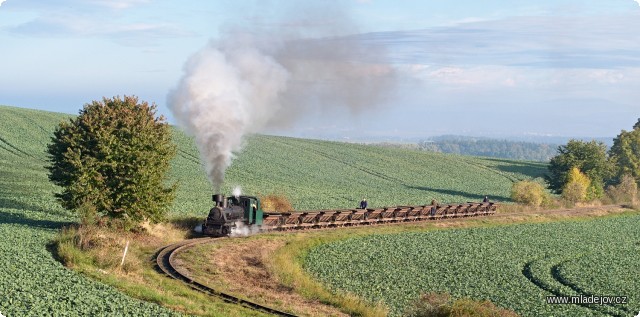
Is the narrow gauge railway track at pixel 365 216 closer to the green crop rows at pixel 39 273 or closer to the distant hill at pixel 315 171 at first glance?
the distant hill at pixel 315 171

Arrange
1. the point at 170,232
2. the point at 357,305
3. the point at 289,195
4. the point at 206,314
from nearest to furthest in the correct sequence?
the point at 206,314
the point at 357,305
the point at 170,232
the point at 289,195

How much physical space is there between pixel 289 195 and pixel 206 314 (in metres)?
47.1

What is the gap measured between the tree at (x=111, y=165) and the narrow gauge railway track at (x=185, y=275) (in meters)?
2.75

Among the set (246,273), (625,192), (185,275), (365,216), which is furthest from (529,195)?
(185,275)

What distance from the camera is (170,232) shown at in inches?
1671

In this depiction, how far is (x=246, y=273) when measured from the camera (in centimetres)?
3466

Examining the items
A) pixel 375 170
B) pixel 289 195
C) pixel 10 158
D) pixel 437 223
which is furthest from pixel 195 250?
pixel 375 170

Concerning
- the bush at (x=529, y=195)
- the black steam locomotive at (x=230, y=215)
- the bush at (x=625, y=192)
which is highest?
the bush at (x=625, y=192)

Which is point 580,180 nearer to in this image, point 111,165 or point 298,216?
point 298,216

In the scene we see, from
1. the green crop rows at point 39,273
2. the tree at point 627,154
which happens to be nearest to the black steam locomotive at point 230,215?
the green crop rows at point 39,273

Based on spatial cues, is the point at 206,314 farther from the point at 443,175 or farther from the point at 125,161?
the point at 443,175

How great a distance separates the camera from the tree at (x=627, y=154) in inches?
3784

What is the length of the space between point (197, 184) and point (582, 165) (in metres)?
46.9

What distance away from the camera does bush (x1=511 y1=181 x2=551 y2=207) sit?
77250mm
